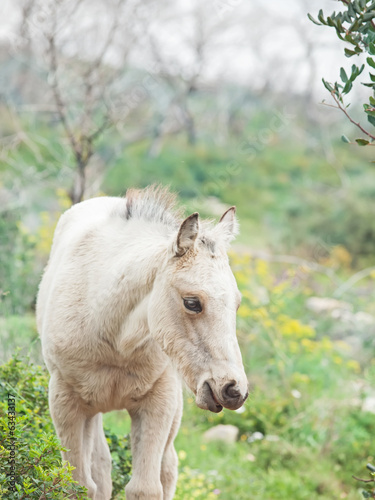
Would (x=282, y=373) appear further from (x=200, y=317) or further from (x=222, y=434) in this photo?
(x=200, y=317)

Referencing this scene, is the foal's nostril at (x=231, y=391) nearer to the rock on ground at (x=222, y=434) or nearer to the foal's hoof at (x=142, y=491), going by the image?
the foal's hoof at (x=142, y=491)

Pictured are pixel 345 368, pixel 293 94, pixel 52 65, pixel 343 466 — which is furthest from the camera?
pixel 293 94

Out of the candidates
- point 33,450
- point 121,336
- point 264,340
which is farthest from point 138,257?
point 264,340

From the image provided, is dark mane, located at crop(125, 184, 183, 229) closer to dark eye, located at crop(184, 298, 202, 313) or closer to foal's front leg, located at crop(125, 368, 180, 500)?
dark eye, located at crop(184, 298, 202, 313)

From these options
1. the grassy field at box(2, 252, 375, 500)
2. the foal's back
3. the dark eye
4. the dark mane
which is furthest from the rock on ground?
the dark eye

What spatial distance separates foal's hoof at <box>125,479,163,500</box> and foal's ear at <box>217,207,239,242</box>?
1401mm

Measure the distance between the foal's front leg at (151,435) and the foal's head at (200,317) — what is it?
584 mm

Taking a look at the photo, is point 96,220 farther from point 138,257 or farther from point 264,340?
point 264,340

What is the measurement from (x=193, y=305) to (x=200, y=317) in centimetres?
7

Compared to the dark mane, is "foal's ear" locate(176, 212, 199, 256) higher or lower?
higher

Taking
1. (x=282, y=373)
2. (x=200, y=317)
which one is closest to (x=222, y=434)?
(x=282, y=373)

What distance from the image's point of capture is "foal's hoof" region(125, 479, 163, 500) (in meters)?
3.39

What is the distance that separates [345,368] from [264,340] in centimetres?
129

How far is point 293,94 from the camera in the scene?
2136 cm
